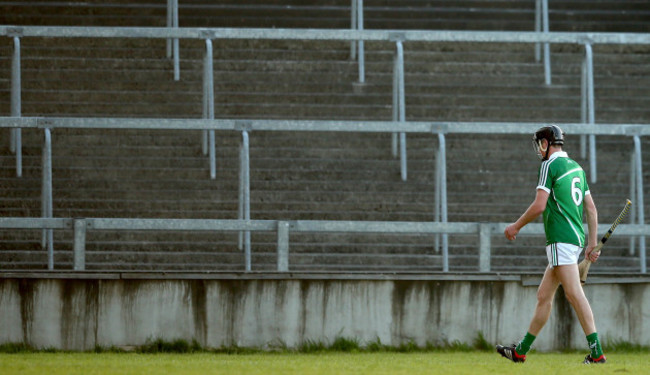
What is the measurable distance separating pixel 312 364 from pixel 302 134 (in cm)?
806

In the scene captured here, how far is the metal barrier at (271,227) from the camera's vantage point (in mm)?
12953

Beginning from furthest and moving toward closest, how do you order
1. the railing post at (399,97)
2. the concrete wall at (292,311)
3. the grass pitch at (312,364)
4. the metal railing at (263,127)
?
the railing post at (399,97), the metal railing at (263,127), the concrete wall at (292,311), the grass pitch at (312,364)

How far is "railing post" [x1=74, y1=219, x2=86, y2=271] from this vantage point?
12859 millimetres

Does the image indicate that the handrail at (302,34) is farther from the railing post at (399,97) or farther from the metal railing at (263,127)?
the metal railing at (263,127)

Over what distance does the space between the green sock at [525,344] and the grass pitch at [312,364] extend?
4.3 inches

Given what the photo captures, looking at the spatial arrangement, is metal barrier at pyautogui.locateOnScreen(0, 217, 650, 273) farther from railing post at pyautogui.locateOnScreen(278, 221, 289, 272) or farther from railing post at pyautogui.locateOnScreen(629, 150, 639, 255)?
railing post at pyautogui.locateOnScreen(629, 150, 639, 255)

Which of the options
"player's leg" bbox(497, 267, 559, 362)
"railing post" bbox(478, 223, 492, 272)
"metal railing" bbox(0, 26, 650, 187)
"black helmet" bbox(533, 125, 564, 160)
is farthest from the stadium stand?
"black helmet" bbox(533, 125, 564, 160)

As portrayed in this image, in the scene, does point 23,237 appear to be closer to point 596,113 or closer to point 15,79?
point 15,79

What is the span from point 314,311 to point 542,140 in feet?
9.83

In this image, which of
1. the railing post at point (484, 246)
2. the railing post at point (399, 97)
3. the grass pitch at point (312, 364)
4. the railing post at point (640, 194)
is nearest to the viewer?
the grass pitch at point (312, 364)


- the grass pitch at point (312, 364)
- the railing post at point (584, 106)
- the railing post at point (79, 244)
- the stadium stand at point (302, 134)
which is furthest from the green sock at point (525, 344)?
the railing post at point (584, 106)

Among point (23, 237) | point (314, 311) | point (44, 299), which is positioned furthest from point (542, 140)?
point (23, 237)

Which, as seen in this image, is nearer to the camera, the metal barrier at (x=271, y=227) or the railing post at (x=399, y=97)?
the metal barrier at (x=271, y=227)

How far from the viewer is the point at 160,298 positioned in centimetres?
1248
